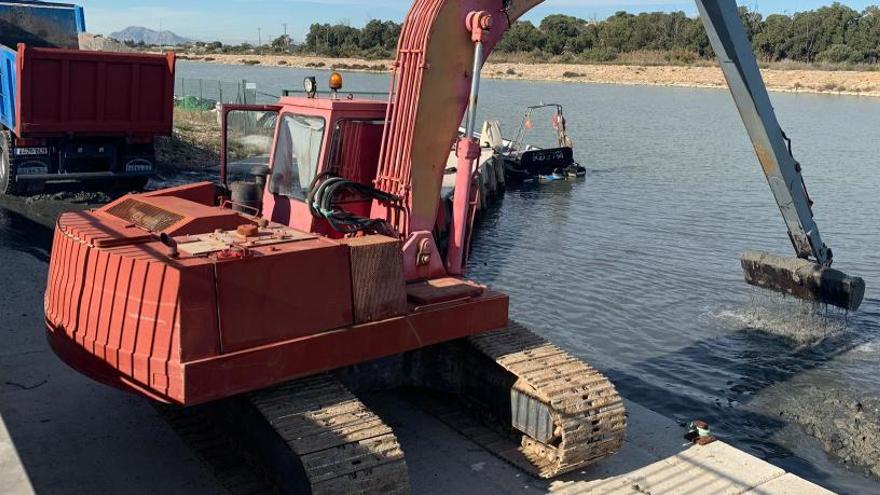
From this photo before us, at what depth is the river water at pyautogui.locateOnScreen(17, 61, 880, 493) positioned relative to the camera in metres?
9.83

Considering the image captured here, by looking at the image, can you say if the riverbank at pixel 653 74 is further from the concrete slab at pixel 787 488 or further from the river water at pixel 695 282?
the concrete slab at pixel 787 488

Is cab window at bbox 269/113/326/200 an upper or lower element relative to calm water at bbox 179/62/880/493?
upper

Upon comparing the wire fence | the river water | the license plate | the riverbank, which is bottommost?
the river water

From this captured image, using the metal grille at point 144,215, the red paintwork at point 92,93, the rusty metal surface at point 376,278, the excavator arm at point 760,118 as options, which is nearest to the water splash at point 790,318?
the excavator arm at point 760,118

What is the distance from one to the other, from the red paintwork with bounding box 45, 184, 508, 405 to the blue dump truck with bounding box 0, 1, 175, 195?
1005 centimetres

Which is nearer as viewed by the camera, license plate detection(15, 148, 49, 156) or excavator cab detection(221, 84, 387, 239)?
excavator cab detection(221, 84, 387, 239)

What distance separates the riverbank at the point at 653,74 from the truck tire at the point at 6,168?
7021cm

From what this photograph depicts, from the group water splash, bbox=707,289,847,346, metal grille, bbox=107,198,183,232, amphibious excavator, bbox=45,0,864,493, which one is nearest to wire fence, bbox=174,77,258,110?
water splash, bbox=707,289,847,346

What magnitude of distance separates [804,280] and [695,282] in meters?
2.41

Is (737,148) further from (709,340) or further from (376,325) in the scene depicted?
(376,325)

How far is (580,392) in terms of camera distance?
6312 millimetres

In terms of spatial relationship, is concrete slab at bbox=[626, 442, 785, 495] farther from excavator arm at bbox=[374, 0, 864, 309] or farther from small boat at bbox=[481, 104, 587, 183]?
small boat at bbox=[481, 104, 587, 183]

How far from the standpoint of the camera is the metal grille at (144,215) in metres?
6.54

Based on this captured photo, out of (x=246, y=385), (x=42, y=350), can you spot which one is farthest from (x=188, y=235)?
(x=42, y=350)
